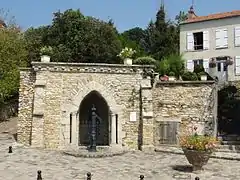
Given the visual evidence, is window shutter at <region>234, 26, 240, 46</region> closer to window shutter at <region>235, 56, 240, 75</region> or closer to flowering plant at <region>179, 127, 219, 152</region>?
window shutter at <region>235, 56, 240, 75</region>

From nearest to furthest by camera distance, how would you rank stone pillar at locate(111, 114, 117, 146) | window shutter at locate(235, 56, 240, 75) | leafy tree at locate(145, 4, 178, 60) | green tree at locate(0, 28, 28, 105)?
stone pillar at locate(111, 114, 117, 146) → green tree at locate(0, 28, 28, 105) → window shutter at locate(235, 56, 240, 75) → leafy tree at locate(145, 4, 178, 60)

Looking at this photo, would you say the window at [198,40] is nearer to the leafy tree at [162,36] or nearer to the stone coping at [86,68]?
the leafy tree at [162,36]

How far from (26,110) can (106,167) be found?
22.4 ft

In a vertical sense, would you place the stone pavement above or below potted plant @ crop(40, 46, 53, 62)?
below

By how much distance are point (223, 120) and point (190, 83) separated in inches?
240

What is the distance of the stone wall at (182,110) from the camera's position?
64.0 ft

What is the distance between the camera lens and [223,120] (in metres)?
24.3

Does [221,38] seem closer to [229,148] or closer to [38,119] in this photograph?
[229,148]

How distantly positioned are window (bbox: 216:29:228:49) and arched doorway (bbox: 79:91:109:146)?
13.6m

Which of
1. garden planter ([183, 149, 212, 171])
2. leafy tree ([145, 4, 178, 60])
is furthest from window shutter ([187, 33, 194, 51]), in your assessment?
garden planter ([183, 149, 212, 171])

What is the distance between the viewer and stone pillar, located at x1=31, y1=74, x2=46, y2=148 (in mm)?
18109

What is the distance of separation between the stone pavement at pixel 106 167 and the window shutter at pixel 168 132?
1.86m

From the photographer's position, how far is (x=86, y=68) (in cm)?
1900

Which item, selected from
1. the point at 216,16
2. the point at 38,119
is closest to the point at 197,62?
the point at 216,16
